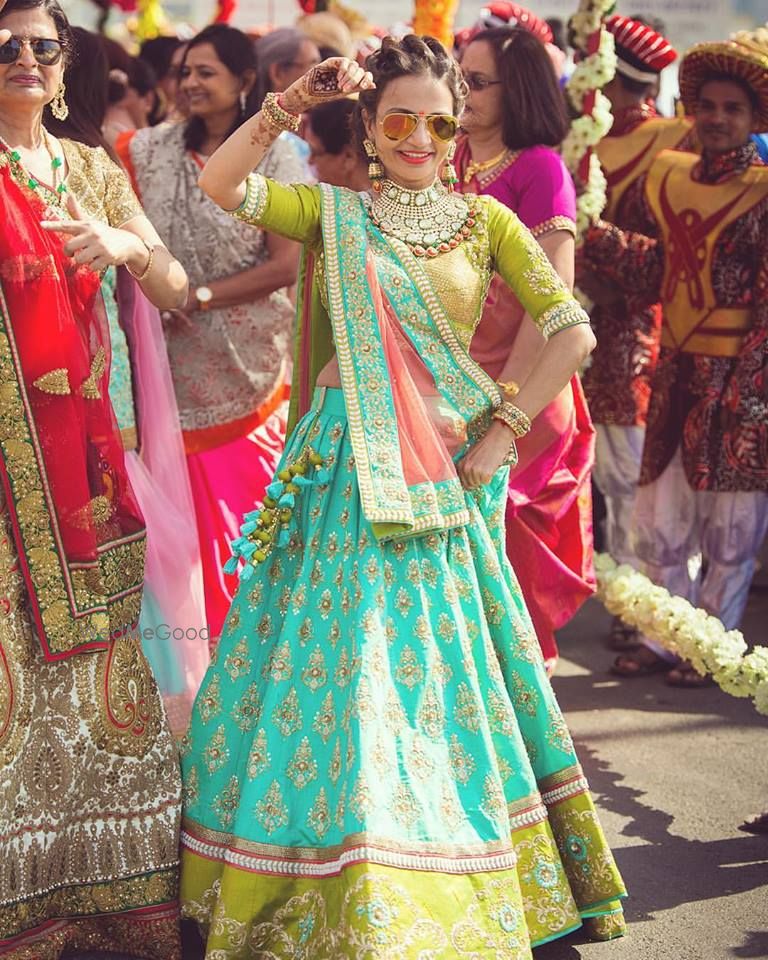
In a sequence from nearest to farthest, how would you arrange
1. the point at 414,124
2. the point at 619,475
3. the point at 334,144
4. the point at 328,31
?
the point at 414,124 < the point at 334,144 < the point at 619,475 < the point at 328,31

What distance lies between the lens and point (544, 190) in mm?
4156

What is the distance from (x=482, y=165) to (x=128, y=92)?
2903 millimetres

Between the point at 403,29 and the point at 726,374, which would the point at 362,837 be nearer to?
the point at 726,374

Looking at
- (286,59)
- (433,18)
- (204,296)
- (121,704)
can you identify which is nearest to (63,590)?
(121,704)

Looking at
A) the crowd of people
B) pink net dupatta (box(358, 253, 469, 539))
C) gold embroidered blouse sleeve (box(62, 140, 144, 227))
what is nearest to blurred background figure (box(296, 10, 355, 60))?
the crowd of people

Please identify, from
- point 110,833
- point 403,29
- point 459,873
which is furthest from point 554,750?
point 403,29

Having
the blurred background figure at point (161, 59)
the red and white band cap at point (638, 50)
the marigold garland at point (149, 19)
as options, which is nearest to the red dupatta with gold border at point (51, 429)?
the red and white band cap at point (638, 50)

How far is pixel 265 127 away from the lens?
10.1ft

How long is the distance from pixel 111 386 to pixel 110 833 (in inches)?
49.1

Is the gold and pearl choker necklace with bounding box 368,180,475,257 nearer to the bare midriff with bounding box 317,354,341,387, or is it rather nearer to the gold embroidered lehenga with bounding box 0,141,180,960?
the bare midriff with bounding box 317,354,341,387

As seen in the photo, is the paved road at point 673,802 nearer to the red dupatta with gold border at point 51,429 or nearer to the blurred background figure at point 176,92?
the red dupatta with gold border at point 51,429

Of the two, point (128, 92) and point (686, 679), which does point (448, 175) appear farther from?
point (128, 92)

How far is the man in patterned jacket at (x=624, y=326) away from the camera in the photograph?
6.06 m

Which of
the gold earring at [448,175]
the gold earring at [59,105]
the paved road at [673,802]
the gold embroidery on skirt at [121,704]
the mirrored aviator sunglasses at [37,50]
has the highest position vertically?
the mirrored aviator sunglasses at [37,50]
